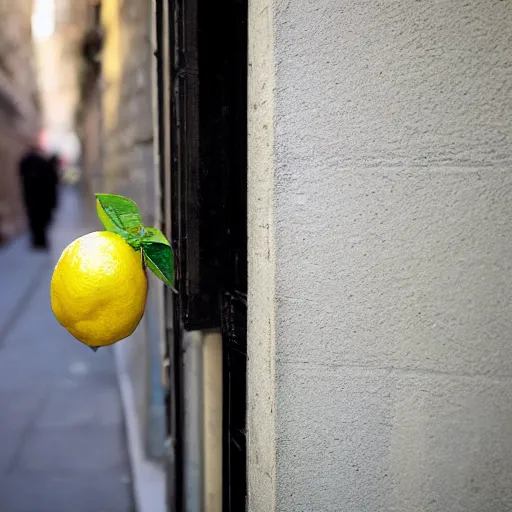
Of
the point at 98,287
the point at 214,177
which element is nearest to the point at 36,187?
the point at 214,177

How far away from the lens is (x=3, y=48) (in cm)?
1496

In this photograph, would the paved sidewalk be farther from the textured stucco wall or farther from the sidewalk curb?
the textured stucco wall

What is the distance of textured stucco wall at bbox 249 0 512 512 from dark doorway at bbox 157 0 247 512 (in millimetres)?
187

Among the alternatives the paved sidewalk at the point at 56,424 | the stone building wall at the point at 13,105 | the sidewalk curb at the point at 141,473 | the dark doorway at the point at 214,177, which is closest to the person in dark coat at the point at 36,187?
the stone building wall at the point at 13,105

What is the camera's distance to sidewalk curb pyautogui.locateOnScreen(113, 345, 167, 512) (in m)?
3.00

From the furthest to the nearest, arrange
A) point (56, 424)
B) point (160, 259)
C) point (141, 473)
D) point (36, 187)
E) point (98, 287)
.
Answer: point (36, 187)
point (56, 424)
point (141, 473)
point (160, 259)
point (98, 287)

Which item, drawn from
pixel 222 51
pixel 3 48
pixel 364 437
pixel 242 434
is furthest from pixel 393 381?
pixel 3 48

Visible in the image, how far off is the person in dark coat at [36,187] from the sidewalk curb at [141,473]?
7.83 m

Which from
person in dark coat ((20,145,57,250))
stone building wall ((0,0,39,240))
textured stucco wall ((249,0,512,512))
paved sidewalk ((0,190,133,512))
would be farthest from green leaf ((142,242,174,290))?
stone building wall ((0,0,39,240))

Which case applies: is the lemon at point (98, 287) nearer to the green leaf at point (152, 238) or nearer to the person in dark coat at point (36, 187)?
the green leaf at point (152, 238)

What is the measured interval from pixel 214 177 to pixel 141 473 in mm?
2581

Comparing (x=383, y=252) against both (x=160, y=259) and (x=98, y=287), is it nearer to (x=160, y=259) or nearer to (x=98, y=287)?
(x=160, y=259)

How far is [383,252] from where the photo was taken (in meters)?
1.18

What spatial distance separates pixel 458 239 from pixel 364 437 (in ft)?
1.67
